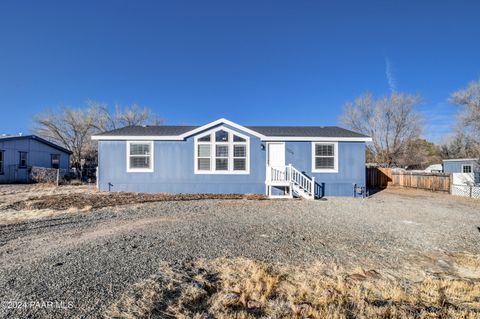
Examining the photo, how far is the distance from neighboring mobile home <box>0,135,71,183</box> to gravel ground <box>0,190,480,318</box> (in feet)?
52.3

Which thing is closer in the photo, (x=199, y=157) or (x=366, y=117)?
(x=199, y=157)

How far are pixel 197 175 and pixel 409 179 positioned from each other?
1442cm

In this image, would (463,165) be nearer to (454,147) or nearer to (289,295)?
(454,147)

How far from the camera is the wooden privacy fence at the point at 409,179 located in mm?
14234

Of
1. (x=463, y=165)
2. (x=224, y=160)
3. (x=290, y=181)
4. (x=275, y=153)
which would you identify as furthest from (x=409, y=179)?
(x=224, y=160)

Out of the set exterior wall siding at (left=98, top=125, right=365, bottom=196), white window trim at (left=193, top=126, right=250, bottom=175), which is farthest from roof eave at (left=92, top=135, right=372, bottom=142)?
white window trim at (left=193, top=126, right=250, bottom=175)

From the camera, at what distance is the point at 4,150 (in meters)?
17.7

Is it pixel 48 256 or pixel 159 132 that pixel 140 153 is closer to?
pixel 159 132

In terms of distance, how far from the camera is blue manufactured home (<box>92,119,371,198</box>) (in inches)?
482

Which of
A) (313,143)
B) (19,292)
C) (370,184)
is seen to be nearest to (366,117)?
(370,184)

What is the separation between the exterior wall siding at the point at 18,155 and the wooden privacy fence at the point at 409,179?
2642cm

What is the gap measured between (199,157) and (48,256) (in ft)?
28.3

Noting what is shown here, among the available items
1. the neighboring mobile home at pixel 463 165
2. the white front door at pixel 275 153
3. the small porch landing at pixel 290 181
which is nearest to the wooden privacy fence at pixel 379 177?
the neighboring mobile home at pixel 463 165

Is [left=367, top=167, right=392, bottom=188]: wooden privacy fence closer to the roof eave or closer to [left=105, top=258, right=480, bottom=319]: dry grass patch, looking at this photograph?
the roof eave
